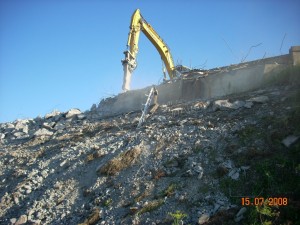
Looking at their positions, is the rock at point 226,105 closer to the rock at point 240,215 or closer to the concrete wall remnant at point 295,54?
the concrete wall remnant at point 295,54

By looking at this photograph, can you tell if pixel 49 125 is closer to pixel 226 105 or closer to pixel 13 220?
pixel 13 220

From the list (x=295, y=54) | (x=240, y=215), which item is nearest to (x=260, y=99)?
(x=295, y=54)

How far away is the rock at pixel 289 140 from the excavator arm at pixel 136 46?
915 cm

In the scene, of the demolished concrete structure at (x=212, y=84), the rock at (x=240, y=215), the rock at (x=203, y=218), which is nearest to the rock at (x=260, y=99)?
the demolished concrete structure at (x=212, y=84)

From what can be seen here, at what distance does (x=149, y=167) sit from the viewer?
8.34 m

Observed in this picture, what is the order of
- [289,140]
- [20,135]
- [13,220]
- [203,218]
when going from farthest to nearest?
[20,135], [13,220], [289,140], [203,218]

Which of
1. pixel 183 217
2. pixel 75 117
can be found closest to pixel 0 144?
pixel 75 117

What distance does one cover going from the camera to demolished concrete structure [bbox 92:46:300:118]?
497 inches

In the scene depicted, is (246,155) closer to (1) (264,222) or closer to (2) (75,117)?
(1) (264,222)

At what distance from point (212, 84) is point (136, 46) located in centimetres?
426

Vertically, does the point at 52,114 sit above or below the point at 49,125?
above

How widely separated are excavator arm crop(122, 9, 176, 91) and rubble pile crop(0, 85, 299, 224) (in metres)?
3.80
